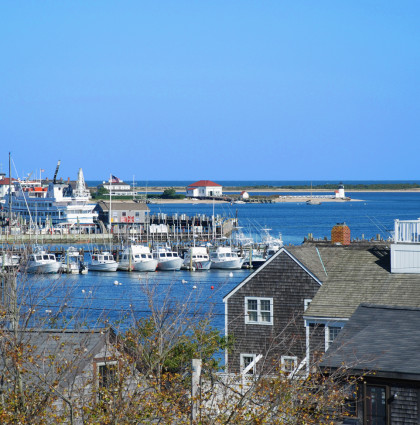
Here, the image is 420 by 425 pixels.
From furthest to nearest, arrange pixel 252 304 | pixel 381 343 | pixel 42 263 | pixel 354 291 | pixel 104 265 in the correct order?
pixel 104 265 < pixel 42 263 < pixel 252 304 < pixel 354 291 < pixel 381 343

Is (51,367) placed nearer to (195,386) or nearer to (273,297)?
(195,386)

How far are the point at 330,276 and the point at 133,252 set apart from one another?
57.9 m

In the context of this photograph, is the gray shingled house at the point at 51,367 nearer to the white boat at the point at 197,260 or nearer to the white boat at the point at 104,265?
the white boat at the point at 104,265

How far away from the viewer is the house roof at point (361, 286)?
24.5 meters

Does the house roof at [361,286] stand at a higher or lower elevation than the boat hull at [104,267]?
lower

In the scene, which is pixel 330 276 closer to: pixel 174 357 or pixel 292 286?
pixel 292 286

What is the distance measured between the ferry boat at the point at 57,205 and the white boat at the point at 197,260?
1744 inches

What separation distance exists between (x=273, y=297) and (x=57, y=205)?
108 meters

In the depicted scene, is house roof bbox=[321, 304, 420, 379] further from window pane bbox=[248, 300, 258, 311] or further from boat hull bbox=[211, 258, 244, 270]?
boat hull bbox=[211, 258, 244, 270]

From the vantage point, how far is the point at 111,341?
18859 millimetres

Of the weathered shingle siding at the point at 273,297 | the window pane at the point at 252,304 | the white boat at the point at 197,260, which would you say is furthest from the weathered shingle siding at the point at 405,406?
the white boat at the point at 197,260

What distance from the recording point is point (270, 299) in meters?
28.2

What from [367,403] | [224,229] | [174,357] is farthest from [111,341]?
[224,229]

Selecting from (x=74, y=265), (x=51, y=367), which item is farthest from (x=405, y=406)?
(x=74, y=265)
